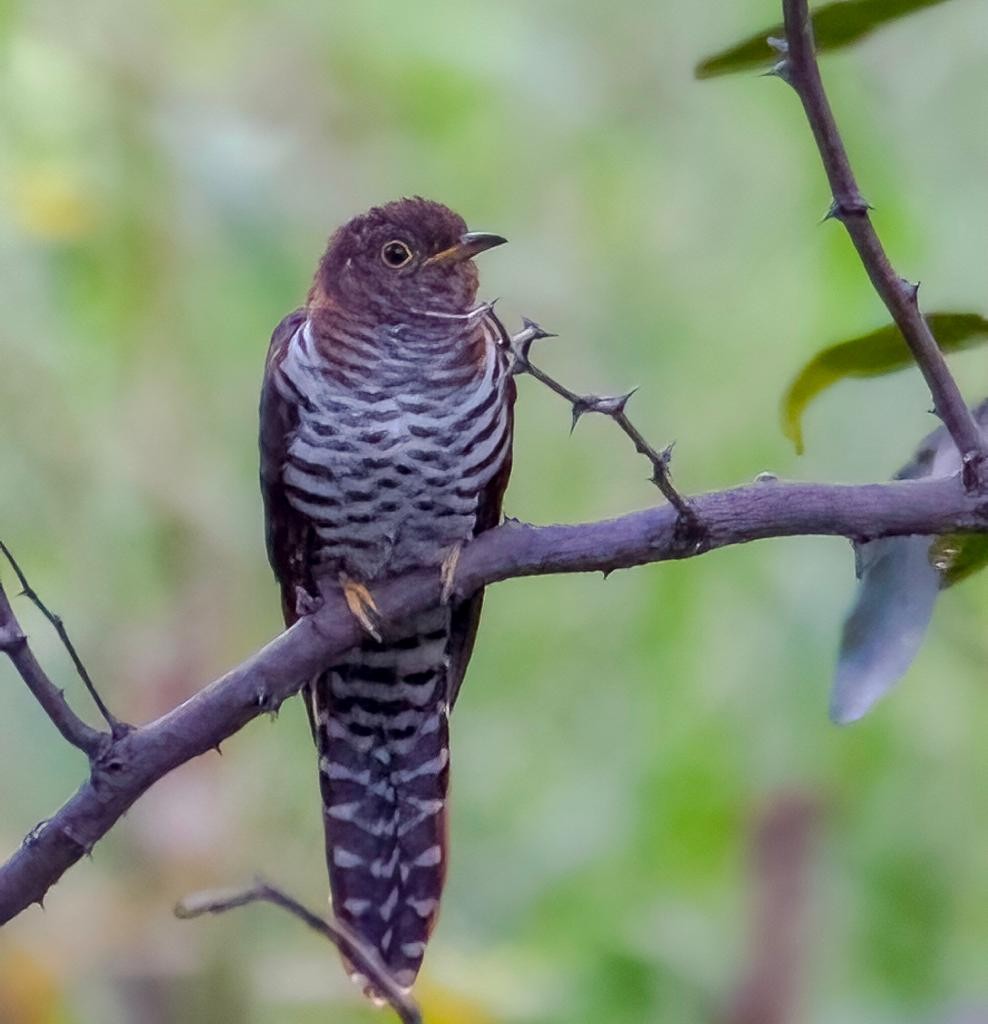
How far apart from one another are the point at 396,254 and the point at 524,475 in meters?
1.24

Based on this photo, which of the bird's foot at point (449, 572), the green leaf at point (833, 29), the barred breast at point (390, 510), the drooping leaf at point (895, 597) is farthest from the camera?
the barred breast at point (390, 510)

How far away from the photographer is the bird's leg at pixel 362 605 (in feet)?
6.57

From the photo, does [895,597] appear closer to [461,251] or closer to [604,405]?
[604,405]

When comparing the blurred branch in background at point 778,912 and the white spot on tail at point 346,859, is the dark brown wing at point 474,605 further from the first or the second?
the blurred branch in background at point 778,912

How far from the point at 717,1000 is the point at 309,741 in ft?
3.77

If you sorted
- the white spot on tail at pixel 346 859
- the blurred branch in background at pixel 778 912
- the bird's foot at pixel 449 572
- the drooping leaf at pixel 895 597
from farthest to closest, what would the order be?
the blurred branch in background at pixel 778 912 < the white spot on tail at pixel 346 859 < the bird's foot at pixel 449 572 < the drooping leaf at pixel 895 597

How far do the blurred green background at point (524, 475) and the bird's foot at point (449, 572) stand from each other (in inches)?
31.2

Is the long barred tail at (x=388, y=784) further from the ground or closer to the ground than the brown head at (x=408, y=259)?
closer to the ground

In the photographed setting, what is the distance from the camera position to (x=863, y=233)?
134cm

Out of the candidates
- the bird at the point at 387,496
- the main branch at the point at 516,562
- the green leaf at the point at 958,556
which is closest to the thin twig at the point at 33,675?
the main branch at the point at 516,562

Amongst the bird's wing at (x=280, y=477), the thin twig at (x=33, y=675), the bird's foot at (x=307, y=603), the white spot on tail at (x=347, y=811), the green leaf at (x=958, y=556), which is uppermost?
the bird's wing at (x=280, y=477)

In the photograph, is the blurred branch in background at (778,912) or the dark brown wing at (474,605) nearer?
the dark brown wing at (474,605)

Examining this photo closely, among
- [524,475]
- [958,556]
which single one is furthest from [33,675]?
[524,475]

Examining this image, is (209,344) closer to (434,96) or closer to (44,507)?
(44,507)
